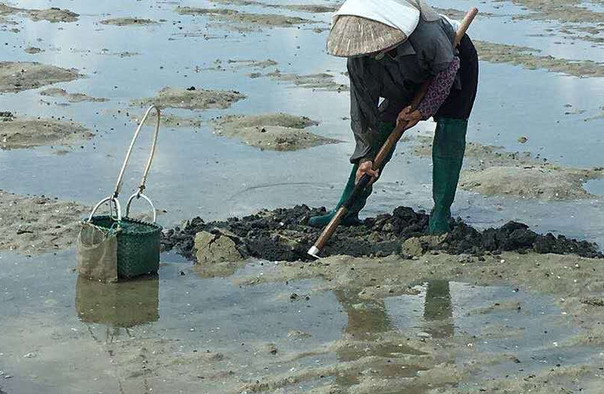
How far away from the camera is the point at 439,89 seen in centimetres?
731

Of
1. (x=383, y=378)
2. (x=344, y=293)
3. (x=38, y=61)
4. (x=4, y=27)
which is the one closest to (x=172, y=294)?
(x=344, y=293)

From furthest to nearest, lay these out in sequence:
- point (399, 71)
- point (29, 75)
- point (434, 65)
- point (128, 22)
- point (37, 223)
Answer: point (128, 22) → point (29, 75) → point (37, 223) → point (399, 71) → point (434, 65)

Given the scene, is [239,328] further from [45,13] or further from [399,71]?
[45,13]

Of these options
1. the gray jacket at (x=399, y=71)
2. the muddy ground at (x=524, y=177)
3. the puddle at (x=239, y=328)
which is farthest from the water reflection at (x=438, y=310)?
the muddy ground at (x=524, y=177)

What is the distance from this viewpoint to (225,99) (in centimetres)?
1261

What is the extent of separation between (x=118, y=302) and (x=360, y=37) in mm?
2063

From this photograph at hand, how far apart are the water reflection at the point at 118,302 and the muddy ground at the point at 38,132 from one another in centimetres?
367

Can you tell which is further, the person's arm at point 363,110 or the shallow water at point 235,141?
the shallow water at point 235,141

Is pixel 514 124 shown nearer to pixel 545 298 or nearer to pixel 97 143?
pixel 97 143

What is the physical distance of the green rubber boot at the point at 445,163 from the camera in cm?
768

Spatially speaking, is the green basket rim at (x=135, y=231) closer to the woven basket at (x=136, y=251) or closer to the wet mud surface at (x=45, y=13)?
the woven basket at (x=136, y=251)

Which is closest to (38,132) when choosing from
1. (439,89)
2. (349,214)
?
(349,214)

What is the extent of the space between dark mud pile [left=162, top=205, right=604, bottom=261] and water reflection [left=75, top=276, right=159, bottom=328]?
23.8 inches

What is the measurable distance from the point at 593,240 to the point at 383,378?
2844mm
